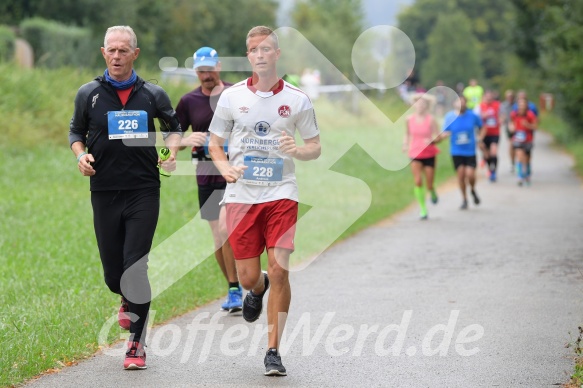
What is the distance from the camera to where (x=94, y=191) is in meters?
7.28

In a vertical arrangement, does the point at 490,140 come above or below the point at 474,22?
below

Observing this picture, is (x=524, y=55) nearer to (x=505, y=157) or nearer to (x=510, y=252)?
(x=505, y=157)

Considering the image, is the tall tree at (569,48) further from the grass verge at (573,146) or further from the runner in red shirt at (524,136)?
the grass verge at (573,146)

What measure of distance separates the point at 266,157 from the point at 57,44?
102 ft

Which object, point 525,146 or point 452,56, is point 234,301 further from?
point 452,56

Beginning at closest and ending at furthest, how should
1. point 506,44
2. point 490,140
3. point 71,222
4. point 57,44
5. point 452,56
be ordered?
point 71,222 < point 490,140 < point 57,44 < point 506,44 < point 452,56

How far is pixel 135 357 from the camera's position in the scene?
23.3 ft

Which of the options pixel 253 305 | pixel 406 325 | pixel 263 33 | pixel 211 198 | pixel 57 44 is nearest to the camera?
pixel 263 33

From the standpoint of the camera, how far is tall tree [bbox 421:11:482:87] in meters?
95.8

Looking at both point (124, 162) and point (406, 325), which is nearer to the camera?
point (124, 162)

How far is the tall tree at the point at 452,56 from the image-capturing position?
314 ft

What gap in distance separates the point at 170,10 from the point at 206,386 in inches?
2077

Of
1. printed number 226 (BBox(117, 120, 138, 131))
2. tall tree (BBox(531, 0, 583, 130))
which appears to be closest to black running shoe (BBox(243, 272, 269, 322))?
printed number 226 (BBox(117, 120, 138, 131))

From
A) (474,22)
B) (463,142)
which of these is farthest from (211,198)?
(474,22)
